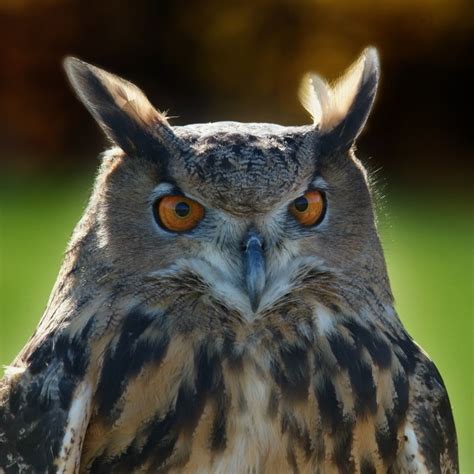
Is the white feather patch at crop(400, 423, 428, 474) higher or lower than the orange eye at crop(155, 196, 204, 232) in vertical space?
lower

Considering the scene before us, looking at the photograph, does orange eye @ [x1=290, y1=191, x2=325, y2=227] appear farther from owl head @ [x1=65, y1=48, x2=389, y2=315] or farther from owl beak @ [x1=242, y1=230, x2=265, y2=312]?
owl beak @ [x1=242, y1=230, x2=265, y2=312]

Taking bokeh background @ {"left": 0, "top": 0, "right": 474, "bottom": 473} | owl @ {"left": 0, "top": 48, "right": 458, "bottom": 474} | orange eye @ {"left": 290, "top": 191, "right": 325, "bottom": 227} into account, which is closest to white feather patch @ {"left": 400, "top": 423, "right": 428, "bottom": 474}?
owl @ {"left": 0, "top": 48, "right": 458, "bottom": 474}

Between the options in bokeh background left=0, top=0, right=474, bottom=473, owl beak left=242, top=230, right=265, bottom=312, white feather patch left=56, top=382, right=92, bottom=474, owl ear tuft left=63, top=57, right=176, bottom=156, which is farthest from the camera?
bokeh background left=0, top=0, right=474, bottom=473

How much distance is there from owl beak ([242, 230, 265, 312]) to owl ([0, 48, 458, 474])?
13mm

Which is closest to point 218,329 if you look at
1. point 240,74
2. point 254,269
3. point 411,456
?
point 254,269

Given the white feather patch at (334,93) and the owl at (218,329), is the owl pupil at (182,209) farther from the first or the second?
the white feather patch at (334,93)

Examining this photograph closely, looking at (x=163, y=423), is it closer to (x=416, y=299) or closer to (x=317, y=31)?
(x=416, y=299)

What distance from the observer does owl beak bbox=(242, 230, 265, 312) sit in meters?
2.68

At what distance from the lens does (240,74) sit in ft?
36.4

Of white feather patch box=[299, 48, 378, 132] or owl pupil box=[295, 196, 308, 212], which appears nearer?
owl pupil box=[295, 196, 308, 212]

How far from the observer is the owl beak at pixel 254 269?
268 cm

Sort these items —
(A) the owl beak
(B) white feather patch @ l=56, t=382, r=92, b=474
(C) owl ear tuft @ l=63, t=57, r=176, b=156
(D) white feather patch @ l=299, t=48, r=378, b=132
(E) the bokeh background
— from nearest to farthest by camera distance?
(A) the owl beak
(B) white feather patch @ l=56, t=382, r=92, b=474
(C) owl ear tuft @ l=63, t=57, r=176, b=156
(D) white feather patch @ l=299, t=48, r=378, b=132
(E) the bokeh background

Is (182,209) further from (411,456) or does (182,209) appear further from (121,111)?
(411,456)

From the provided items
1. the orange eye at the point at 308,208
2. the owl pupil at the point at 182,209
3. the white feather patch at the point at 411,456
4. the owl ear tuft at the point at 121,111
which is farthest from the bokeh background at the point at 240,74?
the owl pupil at the point at 182,209
